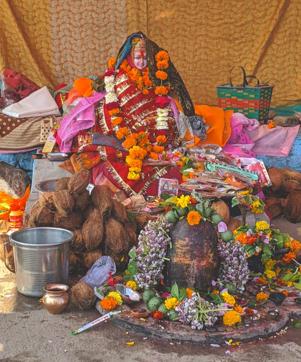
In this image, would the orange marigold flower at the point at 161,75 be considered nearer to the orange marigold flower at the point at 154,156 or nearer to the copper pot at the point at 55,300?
the orange marigold flower at the point at 154,156

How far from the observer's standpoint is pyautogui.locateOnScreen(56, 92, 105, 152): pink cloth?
6.87m

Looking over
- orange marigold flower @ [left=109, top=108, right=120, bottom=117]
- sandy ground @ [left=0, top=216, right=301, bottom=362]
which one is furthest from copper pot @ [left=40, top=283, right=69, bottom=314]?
orange marigold flower @ [left=109, top=108, right=120, bottom=117]

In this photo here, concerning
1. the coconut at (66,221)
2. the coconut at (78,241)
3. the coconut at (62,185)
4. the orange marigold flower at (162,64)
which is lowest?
the coconut at (78,241)

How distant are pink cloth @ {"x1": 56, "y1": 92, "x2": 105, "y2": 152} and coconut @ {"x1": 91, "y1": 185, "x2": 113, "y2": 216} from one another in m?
1.66

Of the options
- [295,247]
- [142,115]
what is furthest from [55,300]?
[142,115]

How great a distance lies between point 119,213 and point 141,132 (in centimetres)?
161

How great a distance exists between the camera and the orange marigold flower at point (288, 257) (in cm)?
523

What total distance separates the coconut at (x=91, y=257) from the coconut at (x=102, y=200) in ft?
1.01

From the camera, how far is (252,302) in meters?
4.64

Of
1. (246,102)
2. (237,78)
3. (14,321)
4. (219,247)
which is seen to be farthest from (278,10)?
(14,321)

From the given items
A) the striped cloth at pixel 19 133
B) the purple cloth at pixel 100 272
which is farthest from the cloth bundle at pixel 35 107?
the purple cloth at pixel 100 272

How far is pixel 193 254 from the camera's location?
4508 millimetres

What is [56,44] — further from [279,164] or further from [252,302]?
[252,302]

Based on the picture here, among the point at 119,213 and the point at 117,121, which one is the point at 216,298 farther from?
the point at 117,121
